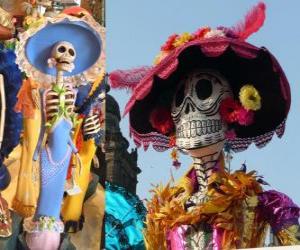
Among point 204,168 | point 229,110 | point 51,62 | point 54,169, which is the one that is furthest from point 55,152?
point 229,110

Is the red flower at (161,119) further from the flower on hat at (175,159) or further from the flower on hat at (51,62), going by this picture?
the flower on hat at (51,62)

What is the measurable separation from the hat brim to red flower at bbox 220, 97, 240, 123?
0.45 feet

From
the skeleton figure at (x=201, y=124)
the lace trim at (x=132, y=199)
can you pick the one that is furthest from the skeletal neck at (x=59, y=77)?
the skeleton figure at (x=201, y=124)

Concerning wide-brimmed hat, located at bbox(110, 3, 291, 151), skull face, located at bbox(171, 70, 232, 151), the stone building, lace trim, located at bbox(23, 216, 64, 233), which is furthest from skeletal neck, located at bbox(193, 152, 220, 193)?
the stone building

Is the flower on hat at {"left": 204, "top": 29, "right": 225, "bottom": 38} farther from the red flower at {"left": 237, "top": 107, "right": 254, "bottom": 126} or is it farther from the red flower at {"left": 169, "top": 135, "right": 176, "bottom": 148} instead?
the red flower at {"left": 169, "top": 135, "right": 176, "bottom": 148}

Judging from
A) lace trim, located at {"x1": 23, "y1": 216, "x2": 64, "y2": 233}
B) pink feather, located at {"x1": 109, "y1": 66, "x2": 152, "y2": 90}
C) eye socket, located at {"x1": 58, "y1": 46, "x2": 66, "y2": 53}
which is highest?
eye socket, located at {"x1": 58, "y1": 46, "x2": 66, "y2": 53}

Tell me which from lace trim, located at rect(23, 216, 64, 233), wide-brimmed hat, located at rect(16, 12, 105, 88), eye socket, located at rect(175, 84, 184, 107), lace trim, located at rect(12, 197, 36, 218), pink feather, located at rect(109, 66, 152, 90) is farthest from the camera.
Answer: wide-brimmed hat, located at rect(16, 12, 105, 88)

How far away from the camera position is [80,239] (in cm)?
885

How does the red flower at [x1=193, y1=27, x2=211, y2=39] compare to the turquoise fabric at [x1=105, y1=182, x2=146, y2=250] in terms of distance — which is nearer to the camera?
the red flower at [x1=193, y1=27, x2=211, y2=39]

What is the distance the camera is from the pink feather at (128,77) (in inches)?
261

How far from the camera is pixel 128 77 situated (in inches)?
262

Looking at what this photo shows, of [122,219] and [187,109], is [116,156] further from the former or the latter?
[187,109]

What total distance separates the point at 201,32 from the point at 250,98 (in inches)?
23.2

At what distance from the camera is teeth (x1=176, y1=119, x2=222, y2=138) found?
6164 mm
